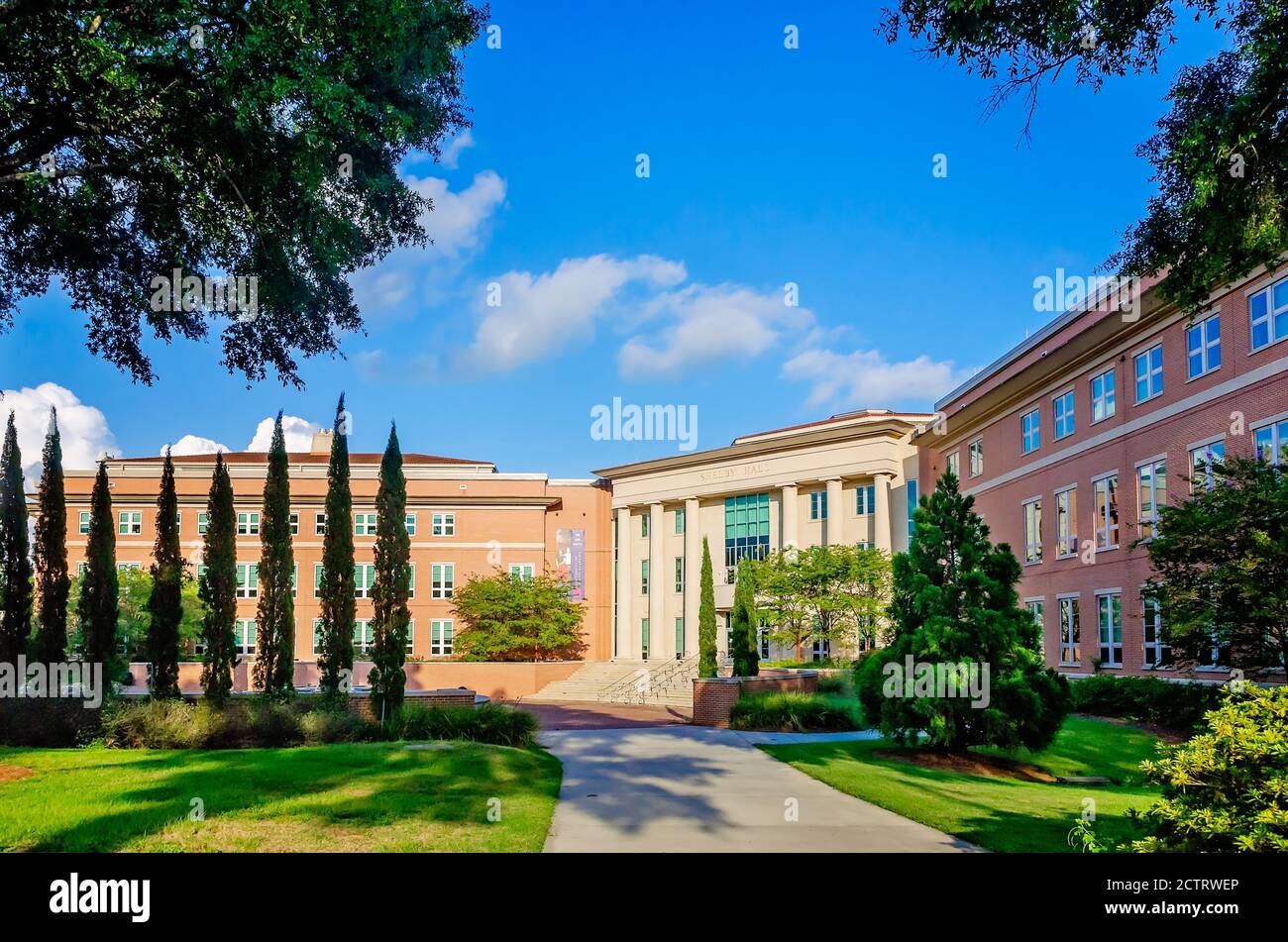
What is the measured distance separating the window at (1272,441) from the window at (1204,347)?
8.95ft

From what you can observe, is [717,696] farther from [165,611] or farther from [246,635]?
[246,635]

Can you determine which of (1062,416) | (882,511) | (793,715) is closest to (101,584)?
(793,715)

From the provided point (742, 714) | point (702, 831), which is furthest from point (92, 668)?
point (702, 831)

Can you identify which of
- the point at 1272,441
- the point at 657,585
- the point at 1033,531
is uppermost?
the point at 1272,441

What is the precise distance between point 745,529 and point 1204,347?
3116cm

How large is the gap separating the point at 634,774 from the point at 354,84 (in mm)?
11093

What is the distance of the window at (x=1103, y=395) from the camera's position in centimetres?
2964

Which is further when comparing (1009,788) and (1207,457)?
(1207,457)

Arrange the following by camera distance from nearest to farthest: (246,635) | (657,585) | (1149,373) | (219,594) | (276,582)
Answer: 1. (219,594)
2. (276,582)
3. (1149,373)
4. (246,635)
5. (657,585)

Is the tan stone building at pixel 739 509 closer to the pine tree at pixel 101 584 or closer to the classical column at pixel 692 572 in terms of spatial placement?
the classical column at pixel 692 572

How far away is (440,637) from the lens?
53656mm

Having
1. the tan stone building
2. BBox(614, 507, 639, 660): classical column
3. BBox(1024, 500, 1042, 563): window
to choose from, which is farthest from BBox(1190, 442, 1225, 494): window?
BBox(614, 507, 639, 660): classical column

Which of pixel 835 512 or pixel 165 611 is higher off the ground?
pixel 835 512
